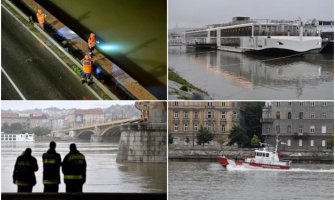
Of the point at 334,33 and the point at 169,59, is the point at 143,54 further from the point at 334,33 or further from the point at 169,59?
the point at 334,33

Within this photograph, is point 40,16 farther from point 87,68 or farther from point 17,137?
point 17,137

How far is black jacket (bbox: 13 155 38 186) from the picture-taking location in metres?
5.96

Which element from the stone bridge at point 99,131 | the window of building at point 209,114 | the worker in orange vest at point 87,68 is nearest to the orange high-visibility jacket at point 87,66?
the worker in orange vest at point 87,68

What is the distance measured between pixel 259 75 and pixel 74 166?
204cm

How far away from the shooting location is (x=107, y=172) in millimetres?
5973

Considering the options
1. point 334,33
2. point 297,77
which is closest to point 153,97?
point 297,77

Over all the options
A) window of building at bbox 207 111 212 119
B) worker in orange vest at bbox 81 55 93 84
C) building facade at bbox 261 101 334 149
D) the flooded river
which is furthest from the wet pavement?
building facade at bbox 261 101 334 149

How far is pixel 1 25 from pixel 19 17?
0.20 m

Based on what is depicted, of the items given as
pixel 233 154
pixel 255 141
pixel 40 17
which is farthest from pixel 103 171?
A: pixel 40 17

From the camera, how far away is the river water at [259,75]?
5.86m

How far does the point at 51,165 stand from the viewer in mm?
5977

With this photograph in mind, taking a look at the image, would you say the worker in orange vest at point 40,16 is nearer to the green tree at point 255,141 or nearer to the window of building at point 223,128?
the window of building at point 223,128

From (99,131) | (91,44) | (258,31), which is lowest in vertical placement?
(99,131)

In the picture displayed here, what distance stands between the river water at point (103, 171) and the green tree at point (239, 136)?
74 centimetres
